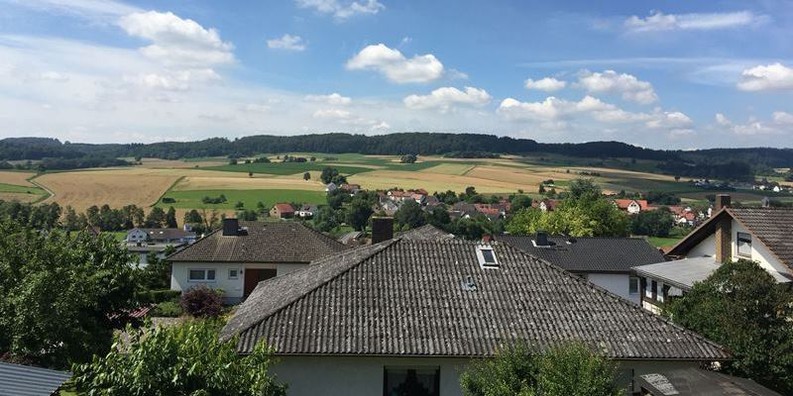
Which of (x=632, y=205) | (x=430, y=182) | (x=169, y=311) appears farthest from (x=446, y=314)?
(x=430, y=182)

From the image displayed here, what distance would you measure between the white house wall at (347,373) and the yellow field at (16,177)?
106495mm

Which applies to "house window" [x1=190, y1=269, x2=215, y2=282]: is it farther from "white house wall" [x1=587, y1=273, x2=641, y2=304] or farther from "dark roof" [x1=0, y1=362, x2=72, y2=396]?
"dark roof" [x1=0, y1=362, x2=72, y2=396]

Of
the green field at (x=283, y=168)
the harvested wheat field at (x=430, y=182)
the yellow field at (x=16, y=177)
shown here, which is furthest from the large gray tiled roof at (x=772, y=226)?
the green field at (x=283, y=168)

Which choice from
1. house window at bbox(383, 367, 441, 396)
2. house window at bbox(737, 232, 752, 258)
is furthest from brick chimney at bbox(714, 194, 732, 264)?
house window at bbox(383, 367, 441, 396)

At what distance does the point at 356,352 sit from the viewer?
12.9 m

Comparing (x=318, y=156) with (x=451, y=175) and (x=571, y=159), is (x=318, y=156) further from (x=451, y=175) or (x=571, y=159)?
(x=571, y=159)

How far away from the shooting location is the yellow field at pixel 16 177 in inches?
4060

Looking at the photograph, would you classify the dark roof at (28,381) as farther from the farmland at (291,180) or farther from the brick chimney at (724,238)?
the farmland at (291,180)

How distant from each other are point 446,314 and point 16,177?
11902 cm

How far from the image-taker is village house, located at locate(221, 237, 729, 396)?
13.2 meters

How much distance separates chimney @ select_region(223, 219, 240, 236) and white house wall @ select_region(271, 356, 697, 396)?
107ft

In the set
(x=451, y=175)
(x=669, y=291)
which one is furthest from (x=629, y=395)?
(x=451, y=175)

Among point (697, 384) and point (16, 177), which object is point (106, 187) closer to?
point (16, 177)

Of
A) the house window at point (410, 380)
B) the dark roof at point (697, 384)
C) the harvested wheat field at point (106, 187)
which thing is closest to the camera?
the dark roof at point (697, 384)
